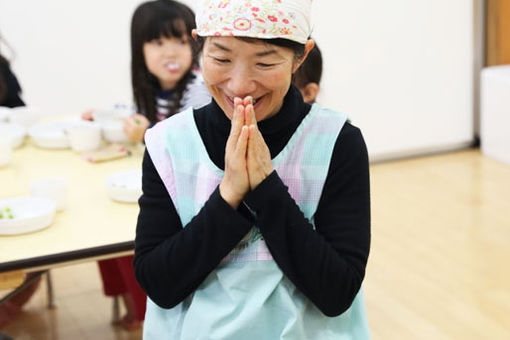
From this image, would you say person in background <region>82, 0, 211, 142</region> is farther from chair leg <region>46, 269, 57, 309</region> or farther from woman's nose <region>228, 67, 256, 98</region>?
woman's nose <region>228, 67, 256, 98</region>

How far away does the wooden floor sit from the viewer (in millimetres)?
3002

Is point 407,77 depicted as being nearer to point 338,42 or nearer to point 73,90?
point 338,42

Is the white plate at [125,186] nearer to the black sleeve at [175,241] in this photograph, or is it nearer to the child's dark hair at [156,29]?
the child's dark hair at [156,29]

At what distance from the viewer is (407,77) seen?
493cm

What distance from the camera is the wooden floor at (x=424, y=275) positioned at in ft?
9.85

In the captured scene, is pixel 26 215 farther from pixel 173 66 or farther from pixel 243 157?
pixel 243 157

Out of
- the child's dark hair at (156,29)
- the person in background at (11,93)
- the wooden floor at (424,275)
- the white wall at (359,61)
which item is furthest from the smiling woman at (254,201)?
the white wall at (359,61)

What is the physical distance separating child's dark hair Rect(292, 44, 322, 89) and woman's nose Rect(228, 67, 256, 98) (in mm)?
1187

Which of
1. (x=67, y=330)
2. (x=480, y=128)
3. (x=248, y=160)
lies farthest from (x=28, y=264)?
(x=480, y=128)

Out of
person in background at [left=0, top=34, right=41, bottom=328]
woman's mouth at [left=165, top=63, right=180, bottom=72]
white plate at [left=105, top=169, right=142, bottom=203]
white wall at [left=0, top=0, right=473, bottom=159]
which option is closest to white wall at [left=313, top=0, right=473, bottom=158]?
white wall at [left=0, top=0, right=473, bottom=159]

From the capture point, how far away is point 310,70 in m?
2.44

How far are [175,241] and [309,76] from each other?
49.6 inches

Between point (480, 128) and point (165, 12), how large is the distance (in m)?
2.94

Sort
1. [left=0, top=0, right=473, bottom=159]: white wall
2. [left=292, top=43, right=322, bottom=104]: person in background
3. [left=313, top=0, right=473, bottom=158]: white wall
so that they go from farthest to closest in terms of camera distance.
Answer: [left=313, top=0, right=473, bottom=158]: white wall
[left=0, top=0, right=473, bottom=159]: white wall
[left=292, top=43, right=322, bottom=104]: person in background
